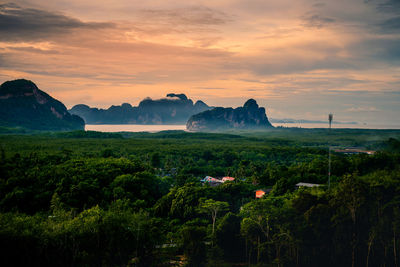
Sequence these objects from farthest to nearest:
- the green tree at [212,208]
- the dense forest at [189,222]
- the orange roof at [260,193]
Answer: the orange roof at [260,193] < the green tree at [212,208] < the dense forest at [189,222]

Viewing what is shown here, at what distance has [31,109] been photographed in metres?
158

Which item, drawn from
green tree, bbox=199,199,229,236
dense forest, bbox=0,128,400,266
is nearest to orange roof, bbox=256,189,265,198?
dense forest, bbox=0,128,400,266

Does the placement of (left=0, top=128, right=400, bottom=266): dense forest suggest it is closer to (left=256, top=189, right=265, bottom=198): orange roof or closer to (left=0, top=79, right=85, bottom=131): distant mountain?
(left=256, top=189, right=265, bottom=198): orange roof

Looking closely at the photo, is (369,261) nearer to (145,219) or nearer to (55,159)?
(145,219)

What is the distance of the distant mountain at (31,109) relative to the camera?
14825cm

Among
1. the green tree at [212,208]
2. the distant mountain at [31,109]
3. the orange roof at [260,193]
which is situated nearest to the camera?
the green tree at [212,208]

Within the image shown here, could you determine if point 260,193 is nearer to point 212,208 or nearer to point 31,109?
point 212,208

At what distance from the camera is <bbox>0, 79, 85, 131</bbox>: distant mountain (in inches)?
5837

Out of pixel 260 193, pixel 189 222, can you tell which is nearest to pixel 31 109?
pixel 260 193

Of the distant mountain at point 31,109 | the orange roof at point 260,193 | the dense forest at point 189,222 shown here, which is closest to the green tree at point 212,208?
the dense forest at point 189,222

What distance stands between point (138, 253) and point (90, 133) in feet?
322

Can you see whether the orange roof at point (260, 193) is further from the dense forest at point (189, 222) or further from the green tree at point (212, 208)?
the green tree at point (212, 208)

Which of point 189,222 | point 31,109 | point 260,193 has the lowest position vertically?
point 189,222

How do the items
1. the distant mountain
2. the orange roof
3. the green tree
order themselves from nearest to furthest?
1. the green tree
2. the orange roof
3. the distant mountain
